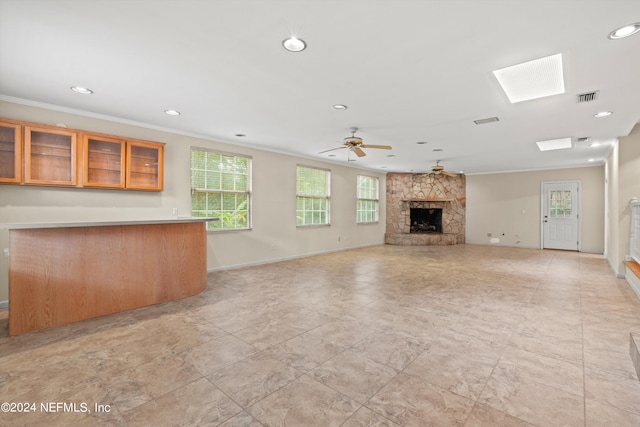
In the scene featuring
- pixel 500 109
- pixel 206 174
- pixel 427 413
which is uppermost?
pixel 500 109

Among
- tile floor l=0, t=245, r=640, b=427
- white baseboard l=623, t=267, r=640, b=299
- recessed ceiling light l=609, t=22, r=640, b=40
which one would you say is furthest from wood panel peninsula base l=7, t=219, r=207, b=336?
white baseboard l=623, t=267, r=640, b=299

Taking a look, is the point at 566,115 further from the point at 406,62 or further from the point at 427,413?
the point at 427,413

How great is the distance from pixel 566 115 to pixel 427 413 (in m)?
4.40

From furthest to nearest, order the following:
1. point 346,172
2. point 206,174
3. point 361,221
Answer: point 361,221 < point 346,172 < point 206,174

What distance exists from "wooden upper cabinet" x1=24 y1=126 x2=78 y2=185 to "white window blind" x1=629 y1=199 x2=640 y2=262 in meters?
7.87

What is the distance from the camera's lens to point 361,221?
906 cm

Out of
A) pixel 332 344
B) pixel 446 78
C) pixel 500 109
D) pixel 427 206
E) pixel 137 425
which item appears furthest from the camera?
pixel 427 206

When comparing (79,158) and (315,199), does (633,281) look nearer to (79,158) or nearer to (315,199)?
(315,199)

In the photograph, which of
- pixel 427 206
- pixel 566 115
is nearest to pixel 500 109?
pixel 566 115

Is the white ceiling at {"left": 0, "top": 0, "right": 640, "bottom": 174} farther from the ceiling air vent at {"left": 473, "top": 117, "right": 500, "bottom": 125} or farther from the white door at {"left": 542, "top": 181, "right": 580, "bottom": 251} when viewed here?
the white door at {"left": 542, "top": 181, "right": 580, "bottom": 251}

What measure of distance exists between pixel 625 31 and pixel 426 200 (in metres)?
8.03

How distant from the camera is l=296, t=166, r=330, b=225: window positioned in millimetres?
7035

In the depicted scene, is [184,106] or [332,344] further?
[184,106]

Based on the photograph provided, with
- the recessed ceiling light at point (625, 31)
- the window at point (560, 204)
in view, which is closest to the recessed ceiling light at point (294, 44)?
the recessed ceiling light at point (625, 31)
